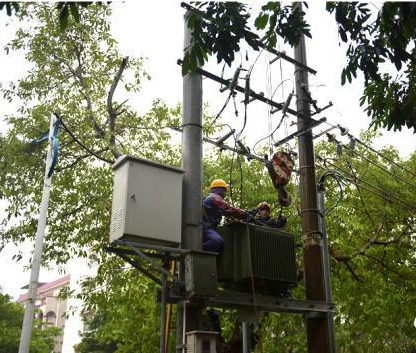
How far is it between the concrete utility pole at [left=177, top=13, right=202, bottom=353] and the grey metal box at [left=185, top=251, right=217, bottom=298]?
0.18 metres

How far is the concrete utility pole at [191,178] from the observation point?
554 cm

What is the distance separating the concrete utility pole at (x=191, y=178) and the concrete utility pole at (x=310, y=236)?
6.90ft

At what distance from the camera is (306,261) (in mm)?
7297

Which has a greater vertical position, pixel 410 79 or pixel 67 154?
pixel 67 154

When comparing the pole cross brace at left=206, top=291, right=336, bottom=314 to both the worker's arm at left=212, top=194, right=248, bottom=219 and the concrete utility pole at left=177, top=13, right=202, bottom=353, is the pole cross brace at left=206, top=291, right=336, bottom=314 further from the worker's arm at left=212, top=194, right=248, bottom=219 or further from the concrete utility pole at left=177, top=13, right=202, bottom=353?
the worker's arm at left=212, top=194, right=248, bottom=219

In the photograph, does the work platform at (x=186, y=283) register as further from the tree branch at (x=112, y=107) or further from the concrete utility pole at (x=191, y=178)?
the tree branch at (x=112, y=107)

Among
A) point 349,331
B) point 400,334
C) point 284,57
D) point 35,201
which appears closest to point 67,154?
point 35,201

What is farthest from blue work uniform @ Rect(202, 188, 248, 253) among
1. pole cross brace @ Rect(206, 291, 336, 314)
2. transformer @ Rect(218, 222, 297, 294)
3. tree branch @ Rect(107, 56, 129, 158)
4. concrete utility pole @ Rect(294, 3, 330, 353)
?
tree branch @ Rect(107, 56, 129, 158)

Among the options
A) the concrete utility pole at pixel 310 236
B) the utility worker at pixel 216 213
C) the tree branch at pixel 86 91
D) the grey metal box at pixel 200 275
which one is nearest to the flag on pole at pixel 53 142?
the tree branch at pixel 86 91

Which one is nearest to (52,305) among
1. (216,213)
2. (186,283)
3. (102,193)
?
(102,193)

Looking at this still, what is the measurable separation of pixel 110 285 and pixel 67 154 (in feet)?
10.1

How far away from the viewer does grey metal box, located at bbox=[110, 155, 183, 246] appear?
5371mm

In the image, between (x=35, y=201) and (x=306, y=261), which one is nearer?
(x=306, y=261)

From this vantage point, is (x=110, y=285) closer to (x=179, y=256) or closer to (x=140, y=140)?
(x=140, y=140)
